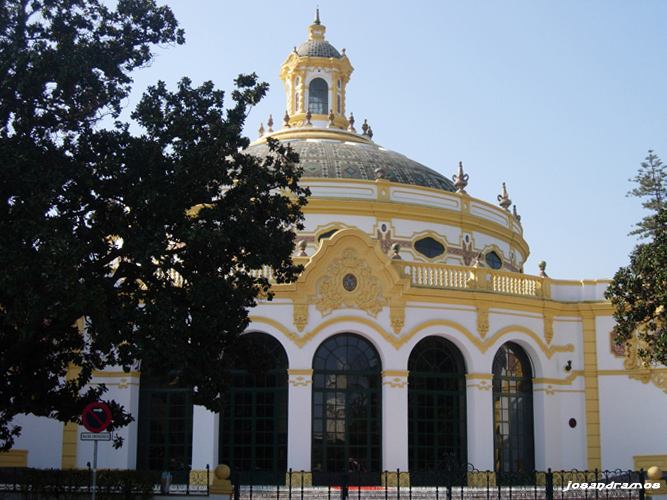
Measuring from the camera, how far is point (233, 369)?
27.8 m

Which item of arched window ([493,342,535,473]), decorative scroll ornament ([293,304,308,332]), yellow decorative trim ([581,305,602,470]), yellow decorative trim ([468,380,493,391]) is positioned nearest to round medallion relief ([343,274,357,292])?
decorative scroll ornament ([293,304,308,332])

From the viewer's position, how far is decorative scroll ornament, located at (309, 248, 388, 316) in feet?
90.4

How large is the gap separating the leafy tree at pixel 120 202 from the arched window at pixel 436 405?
9885 millimetres

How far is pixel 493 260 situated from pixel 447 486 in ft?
56.7

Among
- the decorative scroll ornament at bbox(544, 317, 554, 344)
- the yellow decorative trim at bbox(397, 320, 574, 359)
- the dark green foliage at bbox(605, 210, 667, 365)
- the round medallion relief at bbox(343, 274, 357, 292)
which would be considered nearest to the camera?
the dark green foliage at bbox(605, 210, 667, 365)

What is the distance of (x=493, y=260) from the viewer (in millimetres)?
37156

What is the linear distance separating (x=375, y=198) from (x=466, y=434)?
33.9 ft

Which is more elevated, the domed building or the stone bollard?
the domed building

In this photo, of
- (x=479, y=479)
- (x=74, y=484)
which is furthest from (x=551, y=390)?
(x=74, y=484)

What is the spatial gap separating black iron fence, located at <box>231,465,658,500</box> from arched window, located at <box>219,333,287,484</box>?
854 millimetres

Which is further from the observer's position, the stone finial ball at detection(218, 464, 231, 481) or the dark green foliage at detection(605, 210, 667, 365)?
the dark green foliage at detection(605, 210, 667, 365)

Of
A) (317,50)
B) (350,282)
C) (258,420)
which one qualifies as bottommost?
(258,420)

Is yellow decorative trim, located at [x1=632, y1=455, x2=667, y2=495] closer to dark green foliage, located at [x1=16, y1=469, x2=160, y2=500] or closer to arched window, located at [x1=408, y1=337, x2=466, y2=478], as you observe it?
arched window, located at [x1=408, y1=337, x2=466, y2=478]

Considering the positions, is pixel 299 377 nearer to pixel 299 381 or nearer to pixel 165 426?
pixel 299 381
